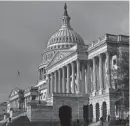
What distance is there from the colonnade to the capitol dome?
61.4 m

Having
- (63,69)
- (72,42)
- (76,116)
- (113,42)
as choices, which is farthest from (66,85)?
(72,42)

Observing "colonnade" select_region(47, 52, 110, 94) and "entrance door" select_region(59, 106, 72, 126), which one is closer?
"entrance door" select_region(59, 106, 72, 126)

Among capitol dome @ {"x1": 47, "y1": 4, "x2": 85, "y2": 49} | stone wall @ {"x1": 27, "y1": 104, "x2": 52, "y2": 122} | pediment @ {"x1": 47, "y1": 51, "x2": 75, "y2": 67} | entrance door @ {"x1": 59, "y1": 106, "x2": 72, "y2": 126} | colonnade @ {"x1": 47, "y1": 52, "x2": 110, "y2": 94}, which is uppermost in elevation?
capitol dome @ {"x1": 47, "y1": 4, "x2": 85, "y2": 49}

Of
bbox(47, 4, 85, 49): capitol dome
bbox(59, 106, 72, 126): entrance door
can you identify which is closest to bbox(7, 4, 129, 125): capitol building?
bbox(47, 4, 85, 49): capitol dome

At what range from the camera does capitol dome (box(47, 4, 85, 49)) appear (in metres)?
171

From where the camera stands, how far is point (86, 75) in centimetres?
9594

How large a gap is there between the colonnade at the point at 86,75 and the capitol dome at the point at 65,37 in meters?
61.4

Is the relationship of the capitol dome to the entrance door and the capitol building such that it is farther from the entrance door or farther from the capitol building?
the entrance door

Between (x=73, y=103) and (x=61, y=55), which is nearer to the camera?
(x=73, y=103)

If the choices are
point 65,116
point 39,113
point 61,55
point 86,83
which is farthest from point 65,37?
point 65,116

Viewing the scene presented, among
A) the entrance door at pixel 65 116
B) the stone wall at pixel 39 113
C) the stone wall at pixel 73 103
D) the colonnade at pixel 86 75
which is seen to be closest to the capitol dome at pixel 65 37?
the colonnade at pixel 86 75

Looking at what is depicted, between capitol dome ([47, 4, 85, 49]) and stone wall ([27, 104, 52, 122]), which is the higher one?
capitol dome ([47, 4, 85, 49])

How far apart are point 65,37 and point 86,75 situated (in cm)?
7799

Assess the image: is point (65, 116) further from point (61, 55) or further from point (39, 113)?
point (61, 55)
